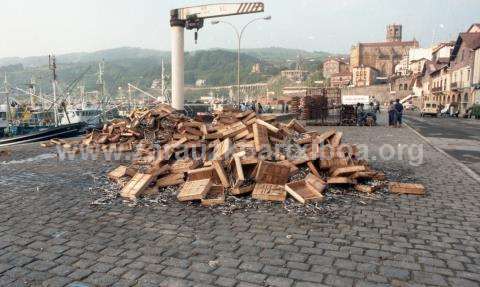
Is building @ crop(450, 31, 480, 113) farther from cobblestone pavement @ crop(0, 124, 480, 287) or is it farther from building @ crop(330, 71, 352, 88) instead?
building @ crop(330, 71, 352, 88)

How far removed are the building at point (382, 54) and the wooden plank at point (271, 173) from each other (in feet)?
467

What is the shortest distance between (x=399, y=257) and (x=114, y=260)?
3.69 metres

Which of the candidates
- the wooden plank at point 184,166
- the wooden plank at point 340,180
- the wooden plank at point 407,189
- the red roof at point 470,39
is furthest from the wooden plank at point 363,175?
the red roof at point 470,39

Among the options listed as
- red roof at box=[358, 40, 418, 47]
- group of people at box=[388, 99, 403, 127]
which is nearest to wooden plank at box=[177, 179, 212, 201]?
group of people at box=[388, 99, 403, 127]

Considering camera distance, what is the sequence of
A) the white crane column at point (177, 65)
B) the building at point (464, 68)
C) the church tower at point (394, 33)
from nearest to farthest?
the white crane column at point (177, 65), the building at point (464, 68), the church tower at point (394, 33)

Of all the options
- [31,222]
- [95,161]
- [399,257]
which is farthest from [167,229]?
[95,161]

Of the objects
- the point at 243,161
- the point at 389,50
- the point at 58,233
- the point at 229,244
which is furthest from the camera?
the point at 389,50

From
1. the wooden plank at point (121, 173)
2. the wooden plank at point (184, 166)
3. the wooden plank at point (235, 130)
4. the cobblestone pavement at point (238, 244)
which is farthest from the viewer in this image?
the wooden plank at point (235, 130)

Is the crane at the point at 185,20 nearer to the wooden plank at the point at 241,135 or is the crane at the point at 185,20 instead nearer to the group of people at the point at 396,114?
the group of people at the point at 396,114

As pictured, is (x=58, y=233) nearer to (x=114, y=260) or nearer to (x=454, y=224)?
(x=114, y=260)

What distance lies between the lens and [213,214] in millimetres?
6605

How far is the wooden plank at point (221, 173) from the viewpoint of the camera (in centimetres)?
769

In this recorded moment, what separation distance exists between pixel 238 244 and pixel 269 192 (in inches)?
87.5

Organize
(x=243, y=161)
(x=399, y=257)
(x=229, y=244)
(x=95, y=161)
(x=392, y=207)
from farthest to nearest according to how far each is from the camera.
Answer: (x=95, y=161), (x=243, y=161), (x=392, y=207), (x=229, y=244), (x=399, y=257)
